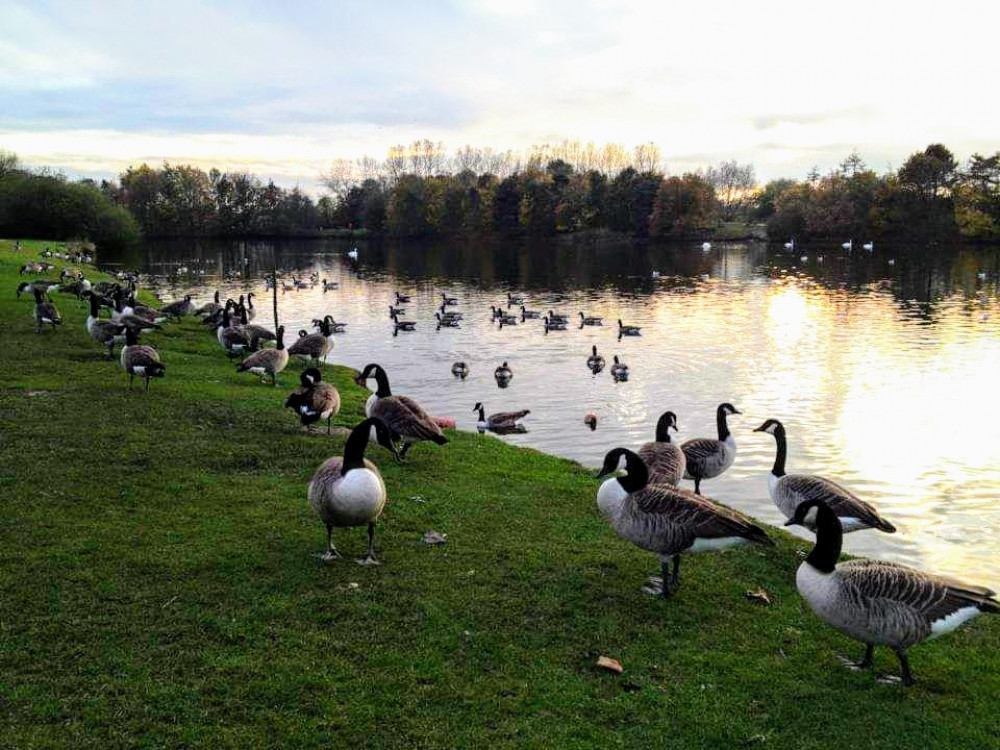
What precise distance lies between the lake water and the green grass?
6.78 metres

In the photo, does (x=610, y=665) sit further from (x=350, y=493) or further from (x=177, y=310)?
(x=177, y=310)

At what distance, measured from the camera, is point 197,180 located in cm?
17062

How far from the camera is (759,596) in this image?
10188 millimetres

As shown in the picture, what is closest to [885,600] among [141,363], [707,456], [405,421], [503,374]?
[707,456]

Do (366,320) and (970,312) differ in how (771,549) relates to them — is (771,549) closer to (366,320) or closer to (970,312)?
(366,320)

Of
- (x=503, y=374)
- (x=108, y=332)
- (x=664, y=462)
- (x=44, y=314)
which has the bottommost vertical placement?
(x=503, y=374)

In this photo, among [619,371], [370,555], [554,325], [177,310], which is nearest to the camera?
[370,555]

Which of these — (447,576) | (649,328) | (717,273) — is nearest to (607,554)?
(447,576)

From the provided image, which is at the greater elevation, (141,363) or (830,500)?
(141,363)

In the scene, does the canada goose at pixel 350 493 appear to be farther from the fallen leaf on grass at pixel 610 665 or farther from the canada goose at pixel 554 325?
the canada goose at pixel 554 325

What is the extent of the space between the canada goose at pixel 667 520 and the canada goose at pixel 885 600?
1.24 m

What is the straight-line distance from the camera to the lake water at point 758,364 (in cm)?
1903

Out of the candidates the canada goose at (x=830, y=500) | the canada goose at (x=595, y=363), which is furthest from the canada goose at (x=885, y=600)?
the canada goose at (x=595, y=363)

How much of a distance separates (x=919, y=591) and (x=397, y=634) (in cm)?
583
